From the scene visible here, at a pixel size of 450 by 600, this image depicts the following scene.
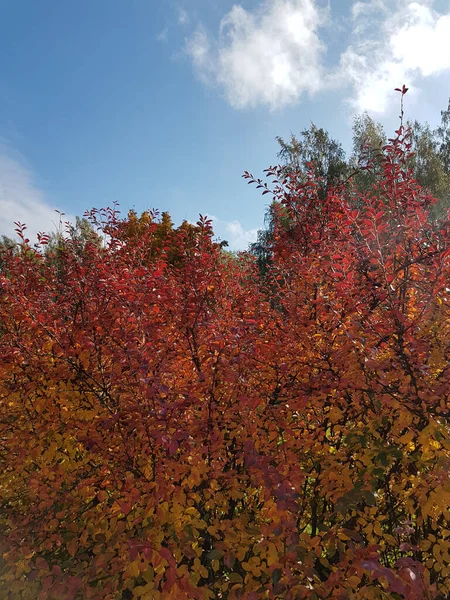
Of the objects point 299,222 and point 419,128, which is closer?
point 299,222

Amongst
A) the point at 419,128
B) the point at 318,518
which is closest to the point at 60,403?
the point at 318,518

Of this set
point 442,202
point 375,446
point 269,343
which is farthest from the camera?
point 442,202

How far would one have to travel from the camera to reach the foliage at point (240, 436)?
227 centimetres

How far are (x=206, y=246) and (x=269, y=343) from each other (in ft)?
5.33

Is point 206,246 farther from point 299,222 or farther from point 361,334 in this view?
point 361,334

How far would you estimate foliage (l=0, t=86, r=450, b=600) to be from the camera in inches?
89.3

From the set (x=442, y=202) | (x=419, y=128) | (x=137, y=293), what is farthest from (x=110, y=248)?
(x=419, y=128)

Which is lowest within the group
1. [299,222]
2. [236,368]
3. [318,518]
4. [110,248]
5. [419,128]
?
[318,518]

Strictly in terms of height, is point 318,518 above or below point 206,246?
below

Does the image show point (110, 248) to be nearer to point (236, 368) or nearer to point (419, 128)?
point (236, 368)

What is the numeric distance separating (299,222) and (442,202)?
20.8 meters

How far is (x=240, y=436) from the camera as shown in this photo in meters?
2.84

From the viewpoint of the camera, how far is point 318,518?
3232 mm

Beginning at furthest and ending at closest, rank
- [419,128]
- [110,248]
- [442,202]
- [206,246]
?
[419,128]
[442,202]
[110,248]
[206,246]
